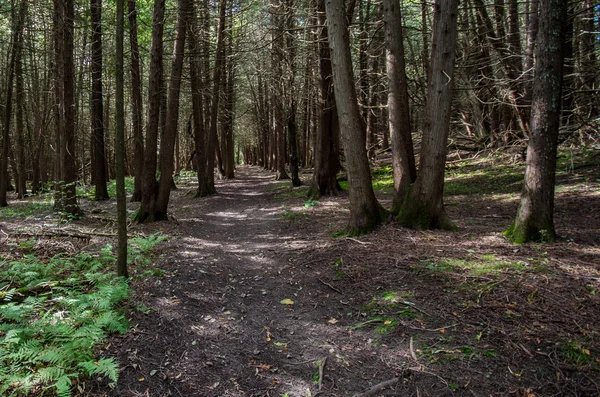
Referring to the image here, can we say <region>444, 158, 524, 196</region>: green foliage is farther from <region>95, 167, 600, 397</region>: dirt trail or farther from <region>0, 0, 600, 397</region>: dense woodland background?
<region>95, 167, 600, 397</region>: dirt trail

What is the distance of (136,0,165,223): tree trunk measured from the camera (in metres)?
8.68

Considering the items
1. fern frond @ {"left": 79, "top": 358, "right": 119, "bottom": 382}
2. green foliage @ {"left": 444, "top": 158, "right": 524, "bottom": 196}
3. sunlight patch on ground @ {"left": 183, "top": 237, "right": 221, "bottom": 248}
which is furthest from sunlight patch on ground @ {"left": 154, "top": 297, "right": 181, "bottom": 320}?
green foliage @ {"left": 444, "top": 158, "right": 524, "bottom": 196}

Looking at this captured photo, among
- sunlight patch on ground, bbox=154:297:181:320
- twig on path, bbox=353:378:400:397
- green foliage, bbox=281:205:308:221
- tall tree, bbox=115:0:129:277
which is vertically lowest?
twig on path, bbox=353:378:400:397

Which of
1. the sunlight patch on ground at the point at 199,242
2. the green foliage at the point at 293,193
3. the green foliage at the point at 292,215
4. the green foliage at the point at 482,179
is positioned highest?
the green foliage at the point at 482,179

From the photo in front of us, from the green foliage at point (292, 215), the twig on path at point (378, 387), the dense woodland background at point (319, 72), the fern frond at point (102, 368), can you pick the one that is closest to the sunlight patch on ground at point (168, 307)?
the fern frond at point (102, 368)

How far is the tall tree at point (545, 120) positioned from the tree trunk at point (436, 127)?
4.50 ft

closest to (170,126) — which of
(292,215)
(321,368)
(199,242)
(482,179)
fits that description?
(199,242)

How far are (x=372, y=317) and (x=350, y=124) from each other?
383 centimetres

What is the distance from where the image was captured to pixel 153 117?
9234 mm

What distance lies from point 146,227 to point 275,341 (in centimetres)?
627

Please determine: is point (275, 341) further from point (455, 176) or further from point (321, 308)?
point (455, 176)

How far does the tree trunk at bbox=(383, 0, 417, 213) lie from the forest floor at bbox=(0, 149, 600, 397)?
1.12 metres

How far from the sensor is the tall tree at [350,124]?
21.8 ft

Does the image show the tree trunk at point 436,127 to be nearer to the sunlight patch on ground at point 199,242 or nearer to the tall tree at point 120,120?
the sunlight patch on ground at point 199,242
